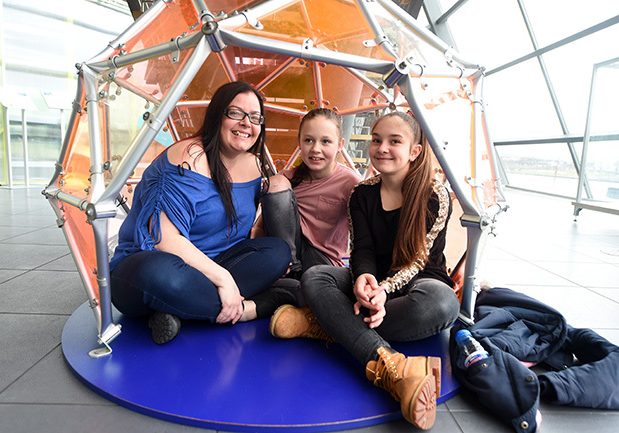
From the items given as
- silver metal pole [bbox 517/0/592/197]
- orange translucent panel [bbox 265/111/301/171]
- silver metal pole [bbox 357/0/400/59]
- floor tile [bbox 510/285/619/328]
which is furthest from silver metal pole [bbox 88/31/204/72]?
silver metal pole [bbox 517/0/592/197]

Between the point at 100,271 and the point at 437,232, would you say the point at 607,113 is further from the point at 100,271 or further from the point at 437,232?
the point at 100,271

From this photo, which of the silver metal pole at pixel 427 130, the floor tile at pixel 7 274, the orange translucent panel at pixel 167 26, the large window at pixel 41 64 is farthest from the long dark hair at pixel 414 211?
the large window at pixel 41 64

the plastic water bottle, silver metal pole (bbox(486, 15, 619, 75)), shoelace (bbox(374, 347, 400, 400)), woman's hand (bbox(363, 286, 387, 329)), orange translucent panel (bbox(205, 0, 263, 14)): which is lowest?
shoelace (bbox(374, 347, 400, 400))

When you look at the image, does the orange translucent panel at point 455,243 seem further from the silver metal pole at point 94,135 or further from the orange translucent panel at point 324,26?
the silver metal pole at point 94,135

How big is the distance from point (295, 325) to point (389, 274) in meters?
0.45

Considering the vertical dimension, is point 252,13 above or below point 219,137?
above

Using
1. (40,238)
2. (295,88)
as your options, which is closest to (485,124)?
(295,88)

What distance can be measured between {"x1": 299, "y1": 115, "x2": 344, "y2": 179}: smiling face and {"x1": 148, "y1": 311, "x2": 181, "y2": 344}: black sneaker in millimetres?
1080

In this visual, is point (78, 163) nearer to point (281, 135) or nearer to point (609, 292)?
point (281, 135)

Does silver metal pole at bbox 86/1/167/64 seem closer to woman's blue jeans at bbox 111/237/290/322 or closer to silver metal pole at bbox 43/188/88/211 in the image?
silver metal pole at bbox 43/188/88/211

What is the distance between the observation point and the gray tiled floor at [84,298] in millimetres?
1288

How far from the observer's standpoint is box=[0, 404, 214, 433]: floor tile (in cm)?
121

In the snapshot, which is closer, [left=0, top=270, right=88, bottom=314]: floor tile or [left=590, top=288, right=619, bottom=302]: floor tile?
[left=0, top=270, right=88, bottom=314]: floor tile

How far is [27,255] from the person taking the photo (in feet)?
10.4
